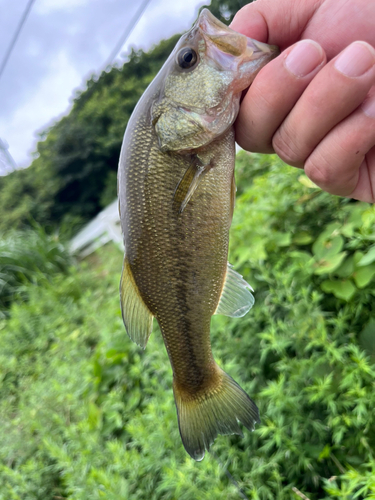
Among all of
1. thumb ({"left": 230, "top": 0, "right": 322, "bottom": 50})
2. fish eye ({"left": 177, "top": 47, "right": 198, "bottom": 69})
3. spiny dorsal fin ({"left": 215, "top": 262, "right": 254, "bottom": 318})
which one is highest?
fish eye ({"left": 177, "top": 47, "right": 198, "bottom": 69})

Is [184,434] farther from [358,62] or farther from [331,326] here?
[358,62]

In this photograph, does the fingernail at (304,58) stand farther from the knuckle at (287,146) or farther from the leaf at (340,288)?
the leaf at (340,288)

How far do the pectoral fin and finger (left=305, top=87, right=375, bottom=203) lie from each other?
Answer: 0.34 meters

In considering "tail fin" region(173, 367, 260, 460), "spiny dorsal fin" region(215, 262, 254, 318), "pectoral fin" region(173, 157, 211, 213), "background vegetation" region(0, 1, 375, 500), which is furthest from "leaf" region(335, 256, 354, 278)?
"pectoral fin" region(173, 157, 211, 213)

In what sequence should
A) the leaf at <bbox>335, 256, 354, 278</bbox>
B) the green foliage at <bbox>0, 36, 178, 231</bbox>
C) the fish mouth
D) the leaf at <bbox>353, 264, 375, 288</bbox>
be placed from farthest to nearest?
the green foliage at <bbox>0, 36, 178, 231</bbox>
the leaf at <bbox>335, 256, 354, 278</bbox>
the leaf at <bbox>353, 264, 375, 288</bbox>
the fish mouth

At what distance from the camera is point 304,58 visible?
0.91 m

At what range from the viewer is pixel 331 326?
5.94ft

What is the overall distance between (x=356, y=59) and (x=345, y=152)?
9.1 inches

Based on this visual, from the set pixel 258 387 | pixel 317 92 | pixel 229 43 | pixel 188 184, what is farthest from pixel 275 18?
pixel 258 387

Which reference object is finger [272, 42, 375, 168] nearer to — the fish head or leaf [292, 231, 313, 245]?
the fish head

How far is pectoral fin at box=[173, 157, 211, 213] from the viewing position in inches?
40.6

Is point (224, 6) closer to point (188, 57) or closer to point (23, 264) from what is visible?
point (23, 264)

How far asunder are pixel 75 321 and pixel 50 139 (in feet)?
37.8

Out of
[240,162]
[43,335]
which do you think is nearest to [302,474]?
[240,162]
